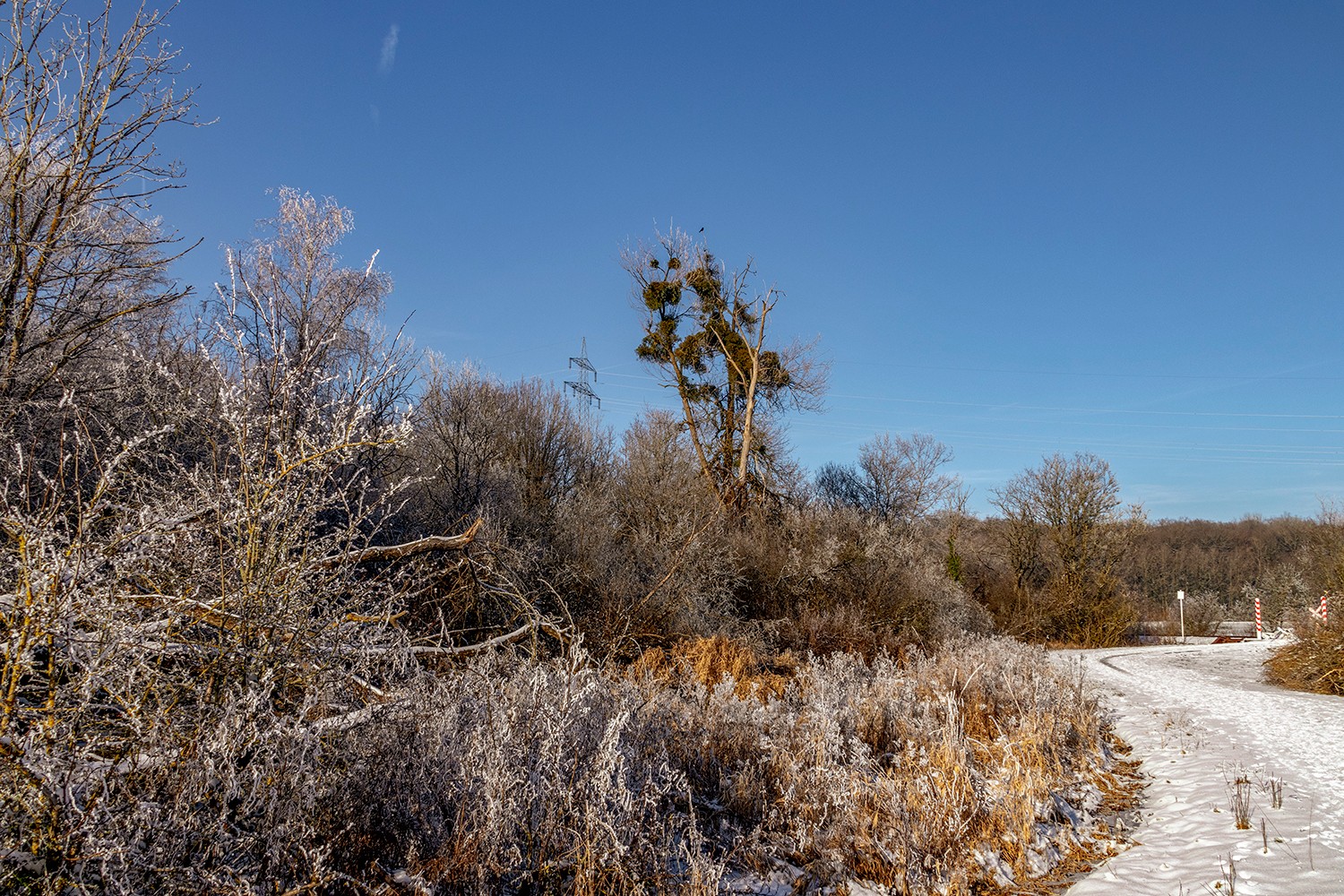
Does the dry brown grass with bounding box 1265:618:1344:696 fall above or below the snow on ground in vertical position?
above

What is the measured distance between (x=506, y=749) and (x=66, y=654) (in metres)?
2.04

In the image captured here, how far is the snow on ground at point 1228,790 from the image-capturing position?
4.89 metres

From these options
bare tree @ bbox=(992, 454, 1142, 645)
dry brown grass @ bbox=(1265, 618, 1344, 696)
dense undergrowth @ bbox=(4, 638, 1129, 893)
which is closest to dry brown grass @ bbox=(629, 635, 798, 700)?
dense undergrowth @ bbox=(4, 638, 1129, 893)

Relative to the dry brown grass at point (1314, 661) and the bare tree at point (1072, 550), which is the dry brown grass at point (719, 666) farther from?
the bare tree at point (1072, 550)

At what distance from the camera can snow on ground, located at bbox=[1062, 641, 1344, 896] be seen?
489 cm

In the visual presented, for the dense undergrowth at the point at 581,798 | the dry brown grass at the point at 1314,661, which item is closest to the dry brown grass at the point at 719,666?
the dense undergrowth at the point at 581,798

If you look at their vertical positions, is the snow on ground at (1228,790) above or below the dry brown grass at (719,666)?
below

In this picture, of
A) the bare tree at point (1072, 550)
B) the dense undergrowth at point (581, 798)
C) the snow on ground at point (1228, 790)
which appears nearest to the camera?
the dense undergrowth at point (581, 798)

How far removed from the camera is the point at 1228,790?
22.0 feet

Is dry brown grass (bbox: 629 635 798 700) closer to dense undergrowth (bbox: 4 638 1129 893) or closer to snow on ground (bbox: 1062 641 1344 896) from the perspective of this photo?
dense undergrowth (bbox: 4 638 1129 893)

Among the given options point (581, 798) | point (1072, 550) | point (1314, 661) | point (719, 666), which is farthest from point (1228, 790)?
point (1072, 550)

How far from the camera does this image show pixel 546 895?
358 cm

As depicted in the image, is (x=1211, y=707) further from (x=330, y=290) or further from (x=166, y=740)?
(x=330, y=290)

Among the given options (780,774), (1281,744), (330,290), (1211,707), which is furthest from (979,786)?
(330,290)
